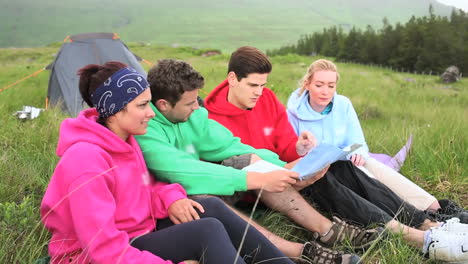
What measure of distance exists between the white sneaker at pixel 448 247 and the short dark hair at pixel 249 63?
1.46m

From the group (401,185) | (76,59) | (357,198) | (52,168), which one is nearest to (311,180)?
(357,198)

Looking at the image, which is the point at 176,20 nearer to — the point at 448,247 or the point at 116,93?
the point at 116,93

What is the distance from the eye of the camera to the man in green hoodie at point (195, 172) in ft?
7.33

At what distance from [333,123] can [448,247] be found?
1443 mm

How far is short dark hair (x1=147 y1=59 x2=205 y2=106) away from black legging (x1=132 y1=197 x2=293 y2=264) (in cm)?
65

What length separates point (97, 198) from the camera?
1.62m

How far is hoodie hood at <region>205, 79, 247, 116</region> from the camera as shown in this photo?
2973 millimetres

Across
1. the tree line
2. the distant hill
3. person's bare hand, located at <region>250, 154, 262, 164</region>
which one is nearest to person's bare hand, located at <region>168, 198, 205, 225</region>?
person's bare hand, located at <region>250, 154, 262, 164</region>

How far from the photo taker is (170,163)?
2.25 metres

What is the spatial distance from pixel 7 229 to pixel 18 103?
16.5ft

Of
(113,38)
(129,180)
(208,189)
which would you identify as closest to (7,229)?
(129,180)

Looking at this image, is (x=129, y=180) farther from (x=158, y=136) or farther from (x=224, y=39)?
(x=224, y=39)

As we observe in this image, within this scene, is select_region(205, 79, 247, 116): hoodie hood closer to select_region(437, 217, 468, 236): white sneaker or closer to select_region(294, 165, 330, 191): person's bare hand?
select_region(294, 165, 330, 191): person's bare hand

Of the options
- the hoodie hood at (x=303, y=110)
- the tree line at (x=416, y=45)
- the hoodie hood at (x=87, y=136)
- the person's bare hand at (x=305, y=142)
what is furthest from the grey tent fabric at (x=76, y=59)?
the tree line at (x=416, y=45)
